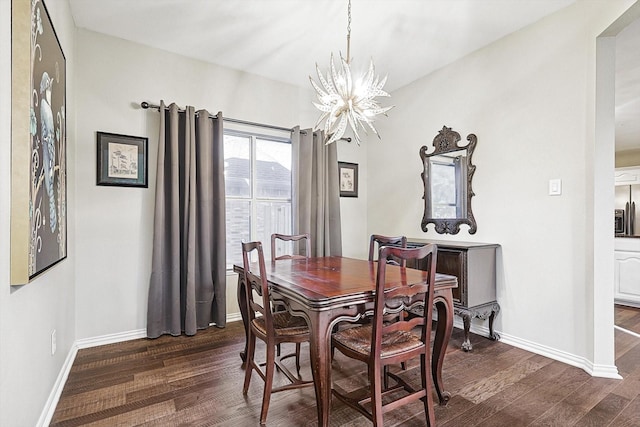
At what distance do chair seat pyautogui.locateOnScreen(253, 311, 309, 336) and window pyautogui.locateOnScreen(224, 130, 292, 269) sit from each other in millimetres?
1507

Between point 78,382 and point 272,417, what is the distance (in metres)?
1.41

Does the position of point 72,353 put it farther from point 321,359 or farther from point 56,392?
point 321,359

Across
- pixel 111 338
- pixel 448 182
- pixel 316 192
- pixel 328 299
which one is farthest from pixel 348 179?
pixel 111 338

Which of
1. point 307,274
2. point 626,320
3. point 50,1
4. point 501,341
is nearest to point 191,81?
point 50,1

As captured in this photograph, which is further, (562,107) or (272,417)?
(562,107)

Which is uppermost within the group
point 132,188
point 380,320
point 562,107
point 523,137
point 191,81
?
point 191,81

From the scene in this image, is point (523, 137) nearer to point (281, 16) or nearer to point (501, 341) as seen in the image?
point (501, 341)

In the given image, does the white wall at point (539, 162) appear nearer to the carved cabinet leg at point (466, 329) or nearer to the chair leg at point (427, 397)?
the carved cabinet leg at point (466, 329)

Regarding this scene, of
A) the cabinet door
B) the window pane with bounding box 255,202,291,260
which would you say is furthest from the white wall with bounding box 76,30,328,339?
the cabinet door

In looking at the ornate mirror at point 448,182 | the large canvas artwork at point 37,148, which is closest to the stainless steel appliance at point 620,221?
the ornate mirror at point 448,182

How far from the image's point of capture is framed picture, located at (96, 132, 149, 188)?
2.89 meters

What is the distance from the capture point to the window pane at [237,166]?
358 centimetres

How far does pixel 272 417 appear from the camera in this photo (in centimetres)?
184

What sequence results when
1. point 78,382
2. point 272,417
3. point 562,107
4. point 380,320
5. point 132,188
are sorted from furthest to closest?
1. point 132,188
2. point 562,107
3. point 78,382
4. point 272,417
5. point 380,320
